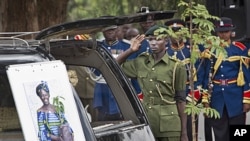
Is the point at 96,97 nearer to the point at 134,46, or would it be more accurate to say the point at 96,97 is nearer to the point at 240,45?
the point at 134,46

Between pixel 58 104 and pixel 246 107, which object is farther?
pixel 246 107

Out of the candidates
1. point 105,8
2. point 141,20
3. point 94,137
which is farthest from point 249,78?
point 105,8

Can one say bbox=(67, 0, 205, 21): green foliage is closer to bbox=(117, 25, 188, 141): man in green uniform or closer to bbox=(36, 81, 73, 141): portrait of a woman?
bbox=(117, 25, 188, 141): man in green uniform

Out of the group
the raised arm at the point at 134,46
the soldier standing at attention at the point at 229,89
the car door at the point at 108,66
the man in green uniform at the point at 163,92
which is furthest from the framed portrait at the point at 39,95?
the soldier standing at attention at the point at 229,89

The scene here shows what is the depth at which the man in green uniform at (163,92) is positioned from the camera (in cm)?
877

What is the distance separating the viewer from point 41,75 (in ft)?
18.3

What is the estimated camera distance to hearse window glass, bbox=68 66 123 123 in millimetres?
7157

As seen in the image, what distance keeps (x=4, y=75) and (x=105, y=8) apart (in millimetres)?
11640

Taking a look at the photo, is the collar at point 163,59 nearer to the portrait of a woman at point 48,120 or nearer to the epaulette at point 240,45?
the epaulette at point 240,45

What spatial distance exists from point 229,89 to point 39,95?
5673 millimetres

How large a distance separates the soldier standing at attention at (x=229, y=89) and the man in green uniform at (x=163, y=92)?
5.69 ft

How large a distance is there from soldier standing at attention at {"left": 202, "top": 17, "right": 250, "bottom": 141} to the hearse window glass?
Answer: 2800 mm

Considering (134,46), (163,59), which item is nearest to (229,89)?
(134,46)

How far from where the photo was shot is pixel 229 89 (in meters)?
10.9
